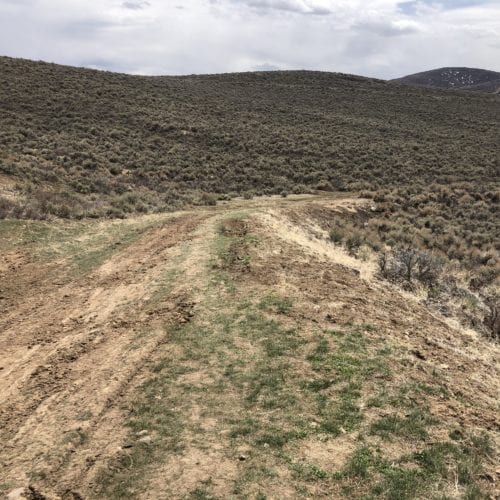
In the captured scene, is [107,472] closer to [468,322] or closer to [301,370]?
[301,370]

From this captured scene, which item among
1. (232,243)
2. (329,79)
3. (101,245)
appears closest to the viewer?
(232,243)

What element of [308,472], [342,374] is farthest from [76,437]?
[342,374]

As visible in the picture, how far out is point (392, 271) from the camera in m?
14.3

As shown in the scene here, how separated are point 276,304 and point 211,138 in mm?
35524

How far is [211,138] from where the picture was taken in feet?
144

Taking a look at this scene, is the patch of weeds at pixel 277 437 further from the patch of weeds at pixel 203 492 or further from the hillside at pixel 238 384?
the patch of weeds at pixel 203 492

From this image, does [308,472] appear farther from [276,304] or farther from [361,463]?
[276,304]

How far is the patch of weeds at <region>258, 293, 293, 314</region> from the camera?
9.95 metres

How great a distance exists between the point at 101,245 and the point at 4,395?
8.48 meters

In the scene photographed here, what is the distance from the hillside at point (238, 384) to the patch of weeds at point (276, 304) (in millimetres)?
40

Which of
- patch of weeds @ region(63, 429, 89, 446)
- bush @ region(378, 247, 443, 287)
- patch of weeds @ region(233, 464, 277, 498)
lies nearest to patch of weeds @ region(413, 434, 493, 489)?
patch of weeds @ region(233, 464, 277, 498)

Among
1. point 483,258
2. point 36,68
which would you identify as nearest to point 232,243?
point 483,258

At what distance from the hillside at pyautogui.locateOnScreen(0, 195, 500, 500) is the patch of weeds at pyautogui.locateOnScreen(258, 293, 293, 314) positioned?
0.04 m

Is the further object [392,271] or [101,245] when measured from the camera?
[101,245]
